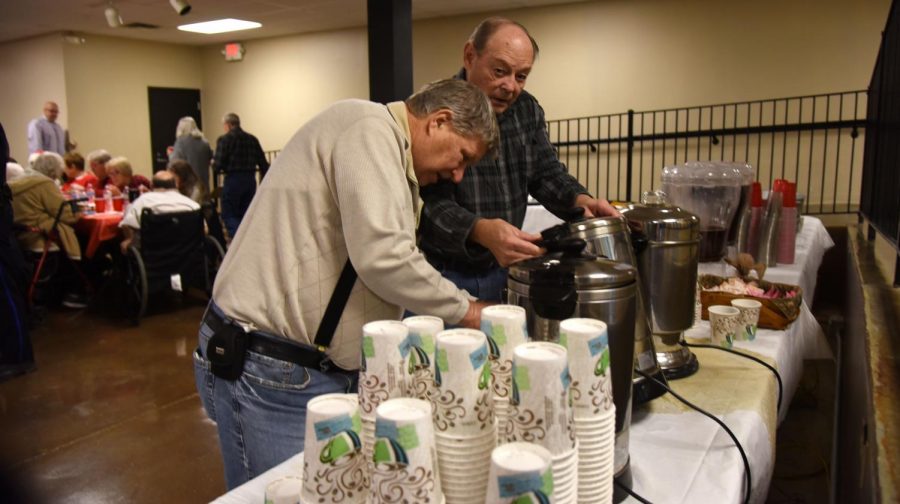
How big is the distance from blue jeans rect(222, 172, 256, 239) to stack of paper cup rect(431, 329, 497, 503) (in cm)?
663

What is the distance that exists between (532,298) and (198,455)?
7.36 feet

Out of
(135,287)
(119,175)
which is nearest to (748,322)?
(135,287)

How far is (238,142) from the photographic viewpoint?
686 centimetres

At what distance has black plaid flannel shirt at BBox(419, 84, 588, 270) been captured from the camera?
1.64 metres

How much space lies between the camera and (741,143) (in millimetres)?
6789

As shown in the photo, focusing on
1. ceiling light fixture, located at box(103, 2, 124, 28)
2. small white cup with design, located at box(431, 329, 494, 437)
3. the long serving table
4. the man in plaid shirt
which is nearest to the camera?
small white cup with design, located at box(431, 329, 494, 437)

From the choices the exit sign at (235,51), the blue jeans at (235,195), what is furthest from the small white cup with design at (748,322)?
the exit sign at (235,51)

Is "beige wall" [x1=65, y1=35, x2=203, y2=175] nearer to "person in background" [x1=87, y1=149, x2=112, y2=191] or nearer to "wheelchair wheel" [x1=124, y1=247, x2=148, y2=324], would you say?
"person in background" [x1=87, y1=149, x2=112, y2=191]

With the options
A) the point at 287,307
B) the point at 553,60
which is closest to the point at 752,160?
the point at 553,60

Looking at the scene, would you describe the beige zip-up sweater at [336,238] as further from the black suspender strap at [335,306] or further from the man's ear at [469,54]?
the man's ear at [469,54]

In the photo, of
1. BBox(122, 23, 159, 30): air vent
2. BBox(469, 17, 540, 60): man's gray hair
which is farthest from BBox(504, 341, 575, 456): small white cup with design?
BBox(122, 23, 159, 30): air vent

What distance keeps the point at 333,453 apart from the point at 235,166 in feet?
22.0

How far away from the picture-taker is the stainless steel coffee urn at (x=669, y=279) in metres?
1.36

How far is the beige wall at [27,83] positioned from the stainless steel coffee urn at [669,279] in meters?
9.58
